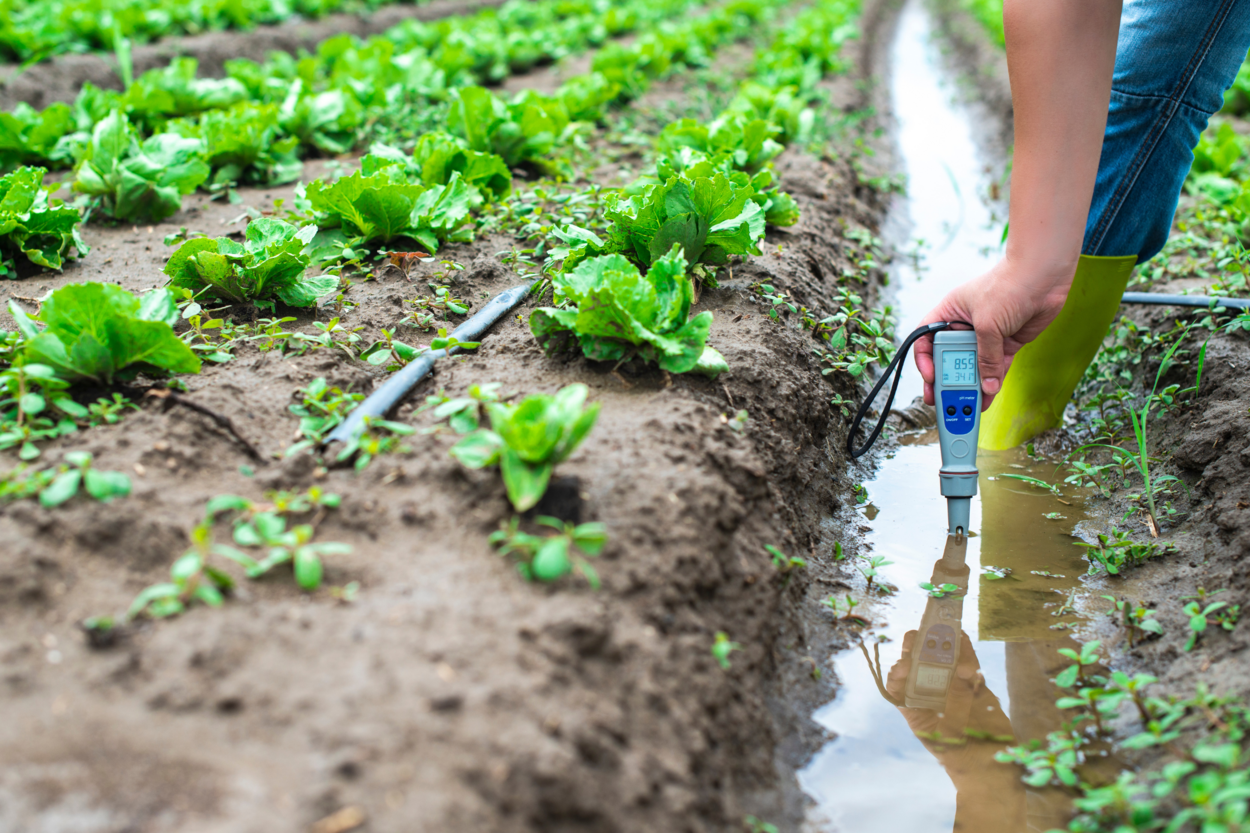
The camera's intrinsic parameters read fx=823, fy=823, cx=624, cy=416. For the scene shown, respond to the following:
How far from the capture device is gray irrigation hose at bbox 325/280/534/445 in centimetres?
188

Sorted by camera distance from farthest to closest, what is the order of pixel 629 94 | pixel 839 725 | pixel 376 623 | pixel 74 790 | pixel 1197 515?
pixel 629 94 < pixel 1197 515 < pixel 839 725 < pixel 376 623 < pixel 74 790

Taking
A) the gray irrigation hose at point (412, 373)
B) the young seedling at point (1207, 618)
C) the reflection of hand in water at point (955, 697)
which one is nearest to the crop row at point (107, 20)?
the gray irrigation hose at point (412, 373)

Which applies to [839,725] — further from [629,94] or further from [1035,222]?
[629,94]

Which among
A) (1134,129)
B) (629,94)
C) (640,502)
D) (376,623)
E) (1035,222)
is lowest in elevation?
(376,623)

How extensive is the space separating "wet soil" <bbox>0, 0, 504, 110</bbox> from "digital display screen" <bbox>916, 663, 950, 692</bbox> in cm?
673

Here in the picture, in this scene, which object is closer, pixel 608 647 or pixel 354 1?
pixel 608 647

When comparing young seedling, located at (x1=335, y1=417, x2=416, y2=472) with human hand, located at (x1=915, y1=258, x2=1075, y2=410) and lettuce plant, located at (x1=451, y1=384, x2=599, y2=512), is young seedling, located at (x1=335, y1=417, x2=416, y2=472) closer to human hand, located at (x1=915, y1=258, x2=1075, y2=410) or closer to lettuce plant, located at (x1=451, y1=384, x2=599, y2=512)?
lettuce plant, located at (x1=451, y1=384, x2=599, y2=512)

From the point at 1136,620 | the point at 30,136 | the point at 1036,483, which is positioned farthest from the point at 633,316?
the point at 30,136

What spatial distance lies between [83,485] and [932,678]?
1.93 meters

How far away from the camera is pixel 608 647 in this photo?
1.45 m

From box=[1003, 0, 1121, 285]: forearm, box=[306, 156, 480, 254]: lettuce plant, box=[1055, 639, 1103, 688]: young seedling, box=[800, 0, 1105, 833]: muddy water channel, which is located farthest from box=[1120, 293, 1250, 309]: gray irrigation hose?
box=[306, 156, 480, 254]: lettuce plant

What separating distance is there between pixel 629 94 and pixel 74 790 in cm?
585

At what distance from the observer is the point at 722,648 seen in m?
1.59

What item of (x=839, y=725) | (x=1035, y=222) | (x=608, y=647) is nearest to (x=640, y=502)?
(x=608, y=647)
